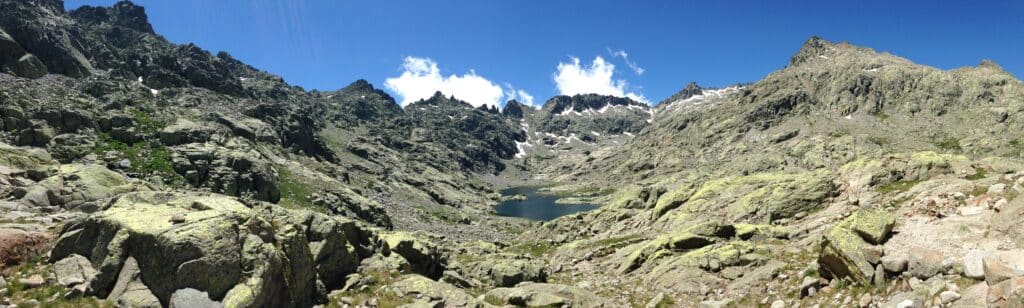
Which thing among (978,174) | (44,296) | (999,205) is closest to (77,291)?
(44,296)

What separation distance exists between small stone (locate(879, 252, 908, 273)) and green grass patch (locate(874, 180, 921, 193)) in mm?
21396

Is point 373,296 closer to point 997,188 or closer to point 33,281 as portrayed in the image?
point 33,281

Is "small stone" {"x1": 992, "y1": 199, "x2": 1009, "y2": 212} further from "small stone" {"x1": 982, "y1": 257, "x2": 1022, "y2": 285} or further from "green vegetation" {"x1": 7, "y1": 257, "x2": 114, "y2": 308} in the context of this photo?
"green vegetation" {"x1": 7, "y1": 257, "x2": 114, "y2": 308}

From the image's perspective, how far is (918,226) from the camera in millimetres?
17844

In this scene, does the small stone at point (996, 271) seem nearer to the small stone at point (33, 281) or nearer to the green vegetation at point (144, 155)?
the small stone at point (33, 281)

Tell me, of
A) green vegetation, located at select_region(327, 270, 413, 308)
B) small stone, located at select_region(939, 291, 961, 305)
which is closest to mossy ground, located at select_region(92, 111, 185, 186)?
green vegetation, located at select_region(327, 270, 413, 308)

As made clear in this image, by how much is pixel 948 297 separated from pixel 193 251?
24.8m

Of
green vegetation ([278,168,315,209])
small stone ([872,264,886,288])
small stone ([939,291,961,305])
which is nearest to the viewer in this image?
small stone ([939,291,961,305])

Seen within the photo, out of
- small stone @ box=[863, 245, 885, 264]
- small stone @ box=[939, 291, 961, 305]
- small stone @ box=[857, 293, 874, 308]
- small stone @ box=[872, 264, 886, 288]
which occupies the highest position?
small stone @ box=[863, 245, 885, 264]

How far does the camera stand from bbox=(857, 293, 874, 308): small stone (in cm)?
1430

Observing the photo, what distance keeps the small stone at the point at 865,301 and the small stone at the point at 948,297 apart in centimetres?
250

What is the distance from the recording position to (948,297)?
1176cm

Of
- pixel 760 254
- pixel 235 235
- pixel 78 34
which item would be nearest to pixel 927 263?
pixel 760 254

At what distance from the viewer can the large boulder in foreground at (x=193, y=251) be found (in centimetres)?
1762
